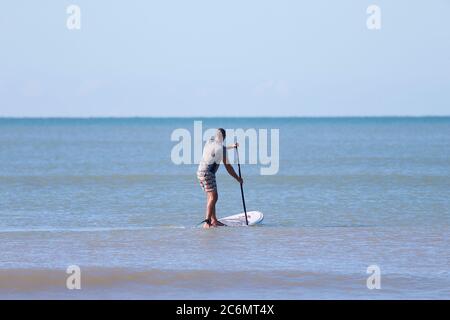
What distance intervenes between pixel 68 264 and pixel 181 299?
2.35 metres

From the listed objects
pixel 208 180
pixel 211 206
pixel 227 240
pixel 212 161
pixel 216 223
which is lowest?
pixel 227 240

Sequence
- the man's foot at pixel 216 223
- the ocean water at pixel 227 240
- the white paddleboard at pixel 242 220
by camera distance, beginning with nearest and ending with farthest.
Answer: the ocean water at pixel 227 240 → the man's foot at pixel 216 223 → the white paddleboard at pixel 242 220

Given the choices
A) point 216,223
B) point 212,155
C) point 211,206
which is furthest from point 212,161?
point 216,223

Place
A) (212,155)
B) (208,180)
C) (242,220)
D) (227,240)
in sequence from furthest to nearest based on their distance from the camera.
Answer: (242,220)
(208,180)
(212,155)
(227,240)

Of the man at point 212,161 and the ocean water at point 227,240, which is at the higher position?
the man at point 212,161

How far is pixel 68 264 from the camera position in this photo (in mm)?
11758

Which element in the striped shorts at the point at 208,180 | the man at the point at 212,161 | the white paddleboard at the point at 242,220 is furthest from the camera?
the white paddleboard at the point at 242,220

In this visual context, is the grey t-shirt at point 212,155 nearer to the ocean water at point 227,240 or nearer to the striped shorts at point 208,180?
the striped shorts at point 208,180

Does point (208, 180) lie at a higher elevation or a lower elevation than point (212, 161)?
lower

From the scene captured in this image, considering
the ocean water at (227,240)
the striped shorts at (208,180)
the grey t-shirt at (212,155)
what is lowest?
the ocean water at (227,240)

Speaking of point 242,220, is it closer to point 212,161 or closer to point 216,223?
point 216,223

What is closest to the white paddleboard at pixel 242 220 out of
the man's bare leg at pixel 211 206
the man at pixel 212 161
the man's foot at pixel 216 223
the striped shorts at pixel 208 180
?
the man's foot at pixel 216 223

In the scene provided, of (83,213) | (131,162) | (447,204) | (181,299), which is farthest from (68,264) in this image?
(131,162)

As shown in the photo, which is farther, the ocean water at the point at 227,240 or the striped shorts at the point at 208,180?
the striped shorts at the point at 208,180
